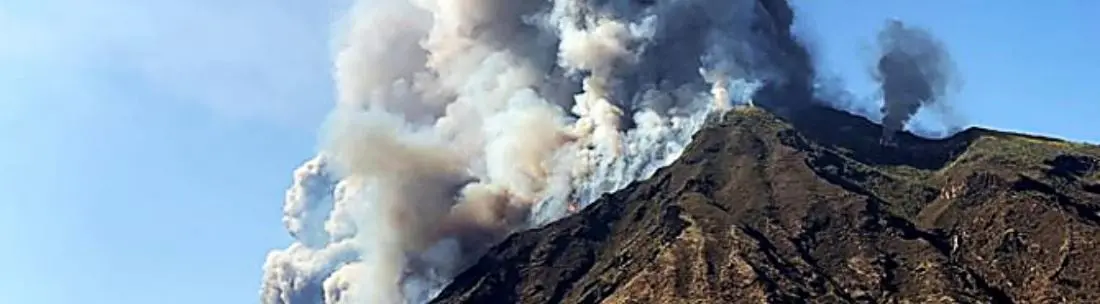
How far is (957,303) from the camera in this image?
194875 mm

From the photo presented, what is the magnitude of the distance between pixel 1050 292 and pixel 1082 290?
12.1 feet

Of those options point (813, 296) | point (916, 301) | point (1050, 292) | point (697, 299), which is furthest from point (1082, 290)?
point (697, 299)

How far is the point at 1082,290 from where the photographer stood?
196m

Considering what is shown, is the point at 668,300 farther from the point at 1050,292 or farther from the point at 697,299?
the point at 1050,292

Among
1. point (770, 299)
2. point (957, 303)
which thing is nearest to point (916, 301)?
point (957, 303)

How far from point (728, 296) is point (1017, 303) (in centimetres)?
3510

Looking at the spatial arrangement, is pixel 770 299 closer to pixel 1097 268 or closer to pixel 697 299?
pixel 697 299

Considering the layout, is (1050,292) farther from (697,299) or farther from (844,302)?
(697,299)

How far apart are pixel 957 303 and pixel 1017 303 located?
381 inches

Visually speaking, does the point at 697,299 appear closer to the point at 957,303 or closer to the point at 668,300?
the point at 668,300

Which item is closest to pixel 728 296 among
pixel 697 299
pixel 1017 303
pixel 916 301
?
pixel 697 299

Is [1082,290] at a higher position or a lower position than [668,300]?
lower

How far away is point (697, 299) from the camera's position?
653ft

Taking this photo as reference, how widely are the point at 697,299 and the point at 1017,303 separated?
127ft
